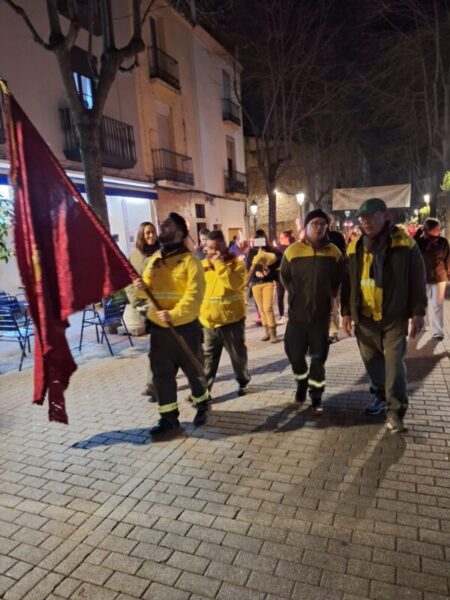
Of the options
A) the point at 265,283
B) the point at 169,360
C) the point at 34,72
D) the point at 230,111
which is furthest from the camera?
the point at 230,111

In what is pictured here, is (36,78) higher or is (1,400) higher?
(36,78)

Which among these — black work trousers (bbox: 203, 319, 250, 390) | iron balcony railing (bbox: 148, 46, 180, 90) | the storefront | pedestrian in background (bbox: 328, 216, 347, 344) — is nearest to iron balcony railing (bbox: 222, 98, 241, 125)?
iron balcony railing (bbox: 148, 46, 180, 90)

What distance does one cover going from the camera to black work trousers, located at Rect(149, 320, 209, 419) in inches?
155

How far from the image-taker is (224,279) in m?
4.64

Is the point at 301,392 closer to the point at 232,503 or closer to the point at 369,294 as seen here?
the point at 369,294

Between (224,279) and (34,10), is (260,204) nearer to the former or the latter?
(34,10)

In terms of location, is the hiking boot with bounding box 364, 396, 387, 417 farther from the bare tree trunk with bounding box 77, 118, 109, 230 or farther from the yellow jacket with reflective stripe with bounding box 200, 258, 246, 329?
the bare tree trunk with bounding box 77, 118, 109, 230

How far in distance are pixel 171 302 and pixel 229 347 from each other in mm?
1075

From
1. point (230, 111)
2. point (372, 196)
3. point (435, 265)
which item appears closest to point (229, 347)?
point (435, 265)

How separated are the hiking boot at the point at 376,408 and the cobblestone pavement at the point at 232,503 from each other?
11cm

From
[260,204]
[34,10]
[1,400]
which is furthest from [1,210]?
[260,204]

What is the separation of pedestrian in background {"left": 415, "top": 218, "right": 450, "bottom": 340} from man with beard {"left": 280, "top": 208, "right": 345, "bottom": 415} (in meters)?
3.02

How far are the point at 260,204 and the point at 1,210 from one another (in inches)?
994

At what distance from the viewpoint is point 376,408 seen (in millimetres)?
4156
